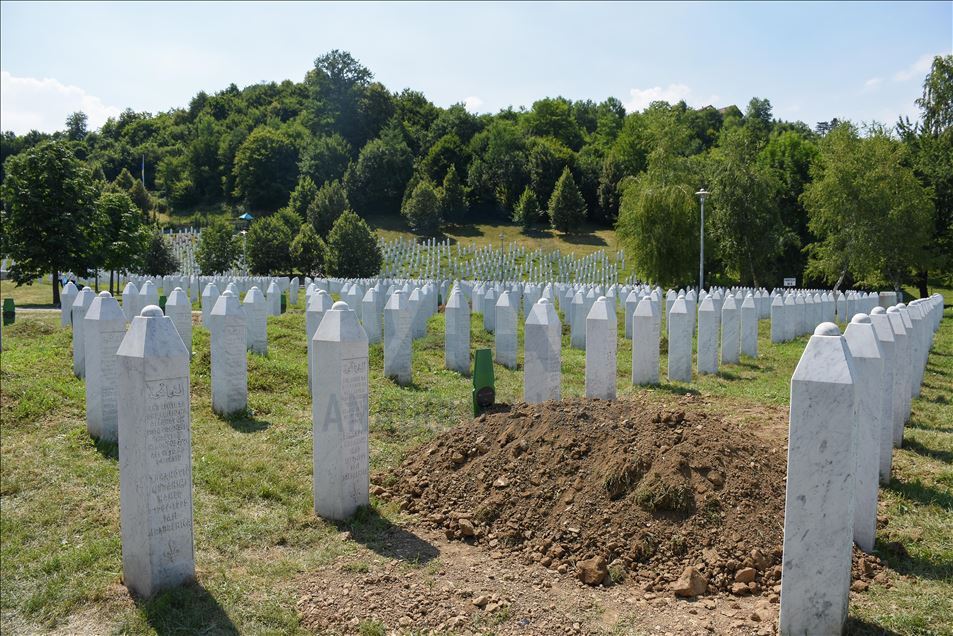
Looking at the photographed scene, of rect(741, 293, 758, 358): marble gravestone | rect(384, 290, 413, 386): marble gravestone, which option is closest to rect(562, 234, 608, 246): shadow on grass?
rect(741, 293, 758, 358): marble gravestone

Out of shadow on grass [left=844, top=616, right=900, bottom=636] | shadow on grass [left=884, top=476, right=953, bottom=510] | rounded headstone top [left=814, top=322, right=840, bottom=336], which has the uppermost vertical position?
rounded headstone top [left=814, top=322, right=840, bottom=336]

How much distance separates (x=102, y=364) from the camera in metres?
7.78

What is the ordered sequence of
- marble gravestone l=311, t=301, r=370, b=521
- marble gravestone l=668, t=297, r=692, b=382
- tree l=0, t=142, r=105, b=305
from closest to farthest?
marble gravestone l=311, t=301, r=370, b=521 < marble gravestone l=668, t=297, r=692, b=382 < tree l=0, t=142, r=105, b=305

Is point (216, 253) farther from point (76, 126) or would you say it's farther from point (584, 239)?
point (76, 126)

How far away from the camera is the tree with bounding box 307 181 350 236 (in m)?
67.2

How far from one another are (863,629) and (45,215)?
92.2 feet

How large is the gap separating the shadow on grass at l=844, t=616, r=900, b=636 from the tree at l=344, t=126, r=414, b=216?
82283mm

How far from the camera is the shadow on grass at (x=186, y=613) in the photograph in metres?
4.19

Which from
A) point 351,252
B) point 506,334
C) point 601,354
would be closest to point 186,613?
point 601,354

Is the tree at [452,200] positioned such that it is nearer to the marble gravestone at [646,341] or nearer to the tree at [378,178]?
the tree at [378,178]

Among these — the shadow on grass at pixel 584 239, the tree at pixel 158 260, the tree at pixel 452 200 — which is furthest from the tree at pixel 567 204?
the tree at pixel 158 260

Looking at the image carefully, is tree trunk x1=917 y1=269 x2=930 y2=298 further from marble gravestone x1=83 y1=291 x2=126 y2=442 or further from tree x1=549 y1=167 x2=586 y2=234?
marble gravestone x1=83 y1=291 x2=126 y2=442

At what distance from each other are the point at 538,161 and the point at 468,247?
22.1 m

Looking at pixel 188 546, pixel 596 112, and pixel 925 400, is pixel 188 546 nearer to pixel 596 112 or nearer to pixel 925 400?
pixel 925 400
